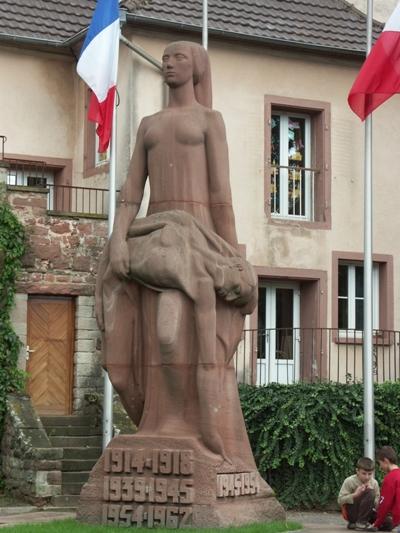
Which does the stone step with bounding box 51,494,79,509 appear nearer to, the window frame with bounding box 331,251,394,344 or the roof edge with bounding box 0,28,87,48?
the window frame with bounding box 331,251,394,344

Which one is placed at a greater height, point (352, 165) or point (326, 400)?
point (352, 165)

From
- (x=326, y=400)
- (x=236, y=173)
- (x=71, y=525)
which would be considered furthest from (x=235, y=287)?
(x=236, y=173)

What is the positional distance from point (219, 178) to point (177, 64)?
46.7 inches

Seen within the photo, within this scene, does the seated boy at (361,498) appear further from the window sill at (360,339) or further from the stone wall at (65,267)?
the window sill at (360,339)

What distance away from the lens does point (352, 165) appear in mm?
28422

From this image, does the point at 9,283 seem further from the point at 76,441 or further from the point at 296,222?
the point at 296,222

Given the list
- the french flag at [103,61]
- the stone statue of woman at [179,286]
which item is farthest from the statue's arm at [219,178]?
the french flag at [103,61]

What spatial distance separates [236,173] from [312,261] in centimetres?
228

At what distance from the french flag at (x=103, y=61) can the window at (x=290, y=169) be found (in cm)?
633

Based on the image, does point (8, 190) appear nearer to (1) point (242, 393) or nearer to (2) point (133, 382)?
(1) point (242, 393)

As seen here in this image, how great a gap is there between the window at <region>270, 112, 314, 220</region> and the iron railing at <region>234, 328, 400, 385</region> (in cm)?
239

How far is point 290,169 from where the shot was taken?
28.1m

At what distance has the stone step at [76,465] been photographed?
934 inches

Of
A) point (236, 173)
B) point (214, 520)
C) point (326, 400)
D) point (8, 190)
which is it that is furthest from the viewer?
point (236, 173)
